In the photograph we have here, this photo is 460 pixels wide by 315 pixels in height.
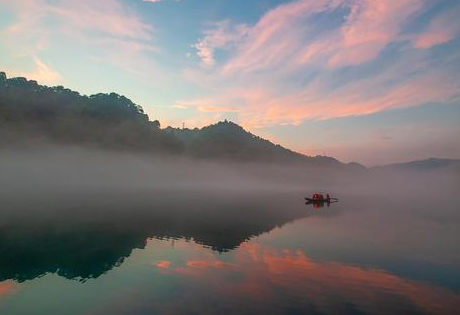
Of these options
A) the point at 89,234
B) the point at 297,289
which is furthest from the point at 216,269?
the point at 89,234

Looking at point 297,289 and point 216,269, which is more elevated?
point 297,289

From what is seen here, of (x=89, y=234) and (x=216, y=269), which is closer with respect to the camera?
(x=216, y=269)

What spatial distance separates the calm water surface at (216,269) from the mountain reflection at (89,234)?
0.61 ft

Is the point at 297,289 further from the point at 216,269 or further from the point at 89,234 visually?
the point at 89,234

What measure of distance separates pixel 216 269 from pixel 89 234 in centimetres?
2608

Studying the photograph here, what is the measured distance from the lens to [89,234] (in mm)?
49375

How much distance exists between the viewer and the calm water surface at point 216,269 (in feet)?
79.4

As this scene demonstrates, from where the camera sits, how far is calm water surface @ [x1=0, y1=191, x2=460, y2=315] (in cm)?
2420

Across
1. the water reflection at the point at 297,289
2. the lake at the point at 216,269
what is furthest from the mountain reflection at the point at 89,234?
the water reflection at the point at 297,289

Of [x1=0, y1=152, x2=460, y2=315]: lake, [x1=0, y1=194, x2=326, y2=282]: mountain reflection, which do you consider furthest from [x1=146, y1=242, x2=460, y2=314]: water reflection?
[x1=0, y1=194, x2=326, y2=282]: mountain reflection

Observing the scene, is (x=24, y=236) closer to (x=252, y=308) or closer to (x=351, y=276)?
(x=252, y=308)

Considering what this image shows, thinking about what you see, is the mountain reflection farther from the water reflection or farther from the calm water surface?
the water reflection

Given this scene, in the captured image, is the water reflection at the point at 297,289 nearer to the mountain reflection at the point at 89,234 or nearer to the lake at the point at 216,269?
the lake at the point at 216,269

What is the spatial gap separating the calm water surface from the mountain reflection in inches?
7.4
